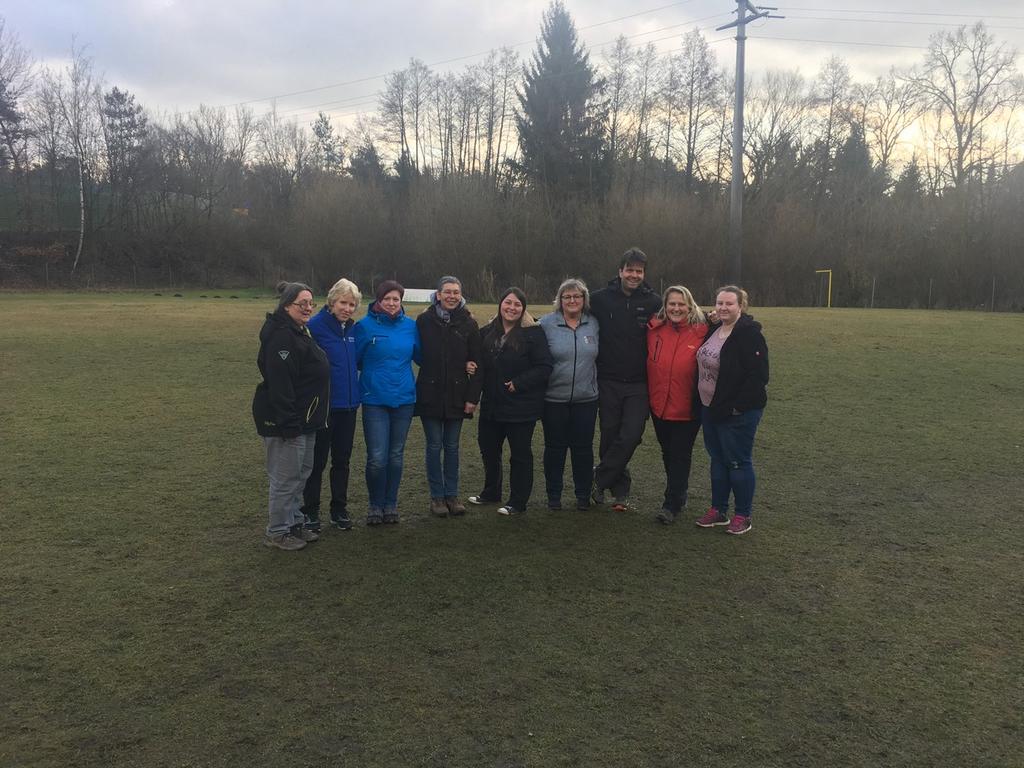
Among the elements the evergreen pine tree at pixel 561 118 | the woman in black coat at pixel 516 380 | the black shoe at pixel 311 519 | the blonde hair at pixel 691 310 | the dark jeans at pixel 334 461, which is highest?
the evergreen pine tree at pixel 561 118

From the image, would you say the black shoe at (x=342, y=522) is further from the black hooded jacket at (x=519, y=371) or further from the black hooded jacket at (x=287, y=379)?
the black hooded jacket at (x=519, y=371)

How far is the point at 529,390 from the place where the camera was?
568cm

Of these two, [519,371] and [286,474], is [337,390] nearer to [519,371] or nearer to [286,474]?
[286,474]

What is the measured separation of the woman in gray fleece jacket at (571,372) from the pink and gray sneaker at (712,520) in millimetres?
1005

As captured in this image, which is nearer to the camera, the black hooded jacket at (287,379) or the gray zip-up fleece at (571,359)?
the black hooded jacket at (287,379)

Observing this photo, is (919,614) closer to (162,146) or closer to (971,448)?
(971,448)

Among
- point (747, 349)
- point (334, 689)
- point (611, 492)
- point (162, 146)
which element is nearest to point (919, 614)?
point (747, 349)

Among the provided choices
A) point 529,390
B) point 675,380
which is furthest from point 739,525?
point 529,390

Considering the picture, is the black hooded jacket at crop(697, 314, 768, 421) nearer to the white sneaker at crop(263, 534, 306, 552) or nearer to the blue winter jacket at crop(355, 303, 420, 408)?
the blue winter jacket at crop(355, 303, 420, 408)

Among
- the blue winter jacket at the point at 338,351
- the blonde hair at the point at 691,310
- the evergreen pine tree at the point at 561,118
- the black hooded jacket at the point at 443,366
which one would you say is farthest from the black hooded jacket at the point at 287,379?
the evergreen pine tree at the point at 561,118

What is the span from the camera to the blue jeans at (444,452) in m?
5.70

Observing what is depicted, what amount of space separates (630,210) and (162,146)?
41.2 m

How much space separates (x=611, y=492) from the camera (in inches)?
244

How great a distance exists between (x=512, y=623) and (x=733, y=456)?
2.23 m
